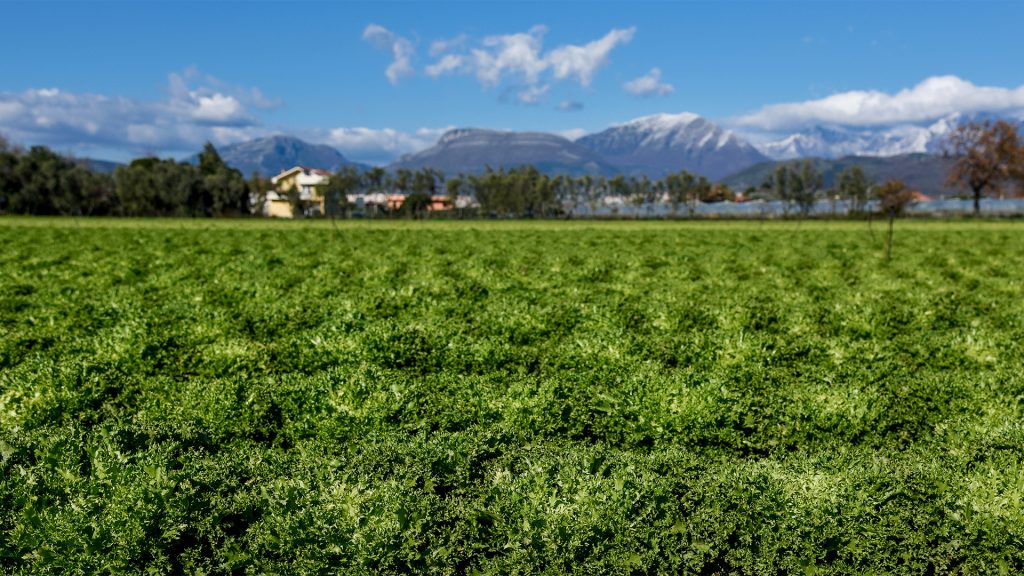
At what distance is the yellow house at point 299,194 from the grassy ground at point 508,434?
134 metres

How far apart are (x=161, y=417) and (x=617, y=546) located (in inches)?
292

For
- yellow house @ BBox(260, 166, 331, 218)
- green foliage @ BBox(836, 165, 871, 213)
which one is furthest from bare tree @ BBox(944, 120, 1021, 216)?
yellow house @ BBox(260, 166, 331, 218)

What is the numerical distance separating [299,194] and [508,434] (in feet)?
495

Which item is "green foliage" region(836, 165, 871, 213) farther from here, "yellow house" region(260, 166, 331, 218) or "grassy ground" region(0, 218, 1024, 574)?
"grassy ground" region(0, 218, 1024, 574)

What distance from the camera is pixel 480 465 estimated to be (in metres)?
8.21

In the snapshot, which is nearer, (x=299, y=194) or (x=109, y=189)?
(x=109, y=189)

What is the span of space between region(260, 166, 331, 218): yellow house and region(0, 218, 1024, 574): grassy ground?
134058 mm

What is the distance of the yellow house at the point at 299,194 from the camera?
14925 centimetres

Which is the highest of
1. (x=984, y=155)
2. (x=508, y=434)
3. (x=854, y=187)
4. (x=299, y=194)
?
(x=984, y=155)

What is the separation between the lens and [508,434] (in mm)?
9312

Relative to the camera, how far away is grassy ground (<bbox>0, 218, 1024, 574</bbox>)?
684cm

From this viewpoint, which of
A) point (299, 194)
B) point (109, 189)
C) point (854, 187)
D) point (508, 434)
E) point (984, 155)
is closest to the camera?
point (508, 434)

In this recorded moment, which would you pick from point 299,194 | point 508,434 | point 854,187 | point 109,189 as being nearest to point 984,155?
point 854,187

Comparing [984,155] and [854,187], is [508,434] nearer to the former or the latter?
[984,155]
